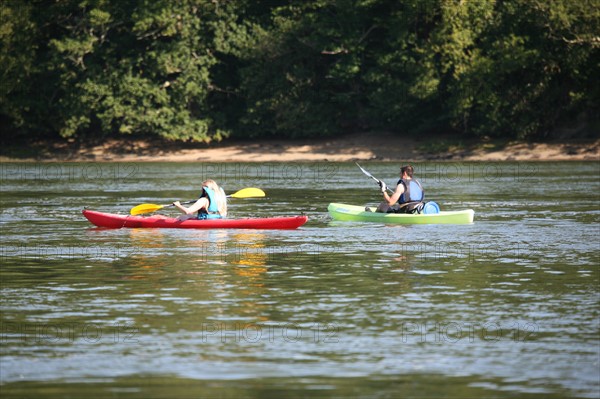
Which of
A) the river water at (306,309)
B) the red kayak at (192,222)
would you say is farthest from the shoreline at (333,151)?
the red kayak at (192,222)

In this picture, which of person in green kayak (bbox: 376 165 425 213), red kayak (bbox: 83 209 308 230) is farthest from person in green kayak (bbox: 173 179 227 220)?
person in green kayak (bbox: 376 165 425 213)

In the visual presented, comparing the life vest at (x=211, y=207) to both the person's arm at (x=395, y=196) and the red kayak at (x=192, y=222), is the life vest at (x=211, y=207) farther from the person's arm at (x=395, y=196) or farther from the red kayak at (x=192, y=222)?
the person's arm at (x=395, y=196)

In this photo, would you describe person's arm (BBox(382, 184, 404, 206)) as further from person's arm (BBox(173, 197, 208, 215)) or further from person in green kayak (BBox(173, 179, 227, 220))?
person's arm (BBox(173, 197, 208, 215))

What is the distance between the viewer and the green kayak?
25.2m

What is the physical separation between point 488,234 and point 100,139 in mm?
44589

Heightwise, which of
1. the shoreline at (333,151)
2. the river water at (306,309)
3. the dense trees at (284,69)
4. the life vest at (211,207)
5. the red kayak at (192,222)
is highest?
the dense trees at (284,69)

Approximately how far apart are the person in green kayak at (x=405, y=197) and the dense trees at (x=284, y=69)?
31.9m

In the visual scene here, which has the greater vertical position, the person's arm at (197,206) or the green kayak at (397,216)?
the person's arm at (197,206)

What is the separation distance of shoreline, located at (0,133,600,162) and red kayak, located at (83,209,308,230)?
32.9 metres

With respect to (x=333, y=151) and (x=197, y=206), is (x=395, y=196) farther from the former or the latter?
(x=333, y=151)

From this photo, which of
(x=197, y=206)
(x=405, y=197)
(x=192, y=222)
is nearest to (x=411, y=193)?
(x=405, y=197)

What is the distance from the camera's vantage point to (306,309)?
47.3ft

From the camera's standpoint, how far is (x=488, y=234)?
2325cm

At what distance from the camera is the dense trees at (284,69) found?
58.2 meters
